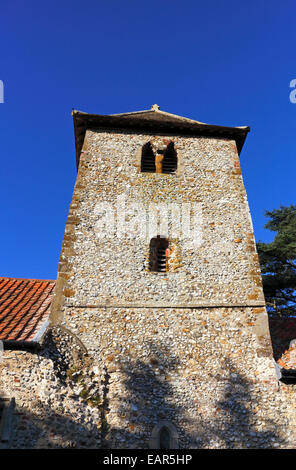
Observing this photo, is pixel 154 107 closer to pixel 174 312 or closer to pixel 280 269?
pixel 174 312

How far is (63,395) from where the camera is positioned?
21.1 feet

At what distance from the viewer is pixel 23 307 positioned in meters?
8.61

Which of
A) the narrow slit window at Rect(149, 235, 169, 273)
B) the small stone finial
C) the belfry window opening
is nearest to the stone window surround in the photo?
the narrow slit window at Rect(149, 235, 169, 273)

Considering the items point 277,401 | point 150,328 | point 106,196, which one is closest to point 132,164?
point 106,196

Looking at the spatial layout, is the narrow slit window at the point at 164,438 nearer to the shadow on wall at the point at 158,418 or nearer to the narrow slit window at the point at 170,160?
the shadow on wall at the point at 158,418

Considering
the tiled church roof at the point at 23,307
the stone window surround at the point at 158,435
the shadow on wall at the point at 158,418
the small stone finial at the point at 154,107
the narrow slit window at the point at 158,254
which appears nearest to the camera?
the shadow on wall at the point at 158,418

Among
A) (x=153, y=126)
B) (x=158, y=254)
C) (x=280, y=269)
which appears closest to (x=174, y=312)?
(x=158, y=254)

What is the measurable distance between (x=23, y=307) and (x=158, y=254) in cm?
383

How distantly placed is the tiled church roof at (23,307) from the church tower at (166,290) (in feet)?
2.03

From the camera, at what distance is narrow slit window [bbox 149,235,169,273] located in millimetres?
8750

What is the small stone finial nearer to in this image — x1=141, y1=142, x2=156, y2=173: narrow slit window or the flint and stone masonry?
x1=141, y1=142, x2=156, y2=173: narrow slit window

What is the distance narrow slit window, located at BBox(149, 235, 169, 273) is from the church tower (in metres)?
0.03

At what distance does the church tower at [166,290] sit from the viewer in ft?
21.6

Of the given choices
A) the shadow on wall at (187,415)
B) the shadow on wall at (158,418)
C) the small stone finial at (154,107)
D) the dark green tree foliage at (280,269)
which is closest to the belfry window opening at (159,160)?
the small stone finial at (154,107)
